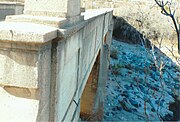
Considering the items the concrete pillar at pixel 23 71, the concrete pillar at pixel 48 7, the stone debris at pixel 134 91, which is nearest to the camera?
the concrete pillar at pixel 23 71

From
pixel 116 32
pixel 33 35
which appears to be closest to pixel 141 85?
pixel 116 32

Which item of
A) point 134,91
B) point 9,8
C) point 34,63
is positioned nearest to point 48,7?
point 34,63

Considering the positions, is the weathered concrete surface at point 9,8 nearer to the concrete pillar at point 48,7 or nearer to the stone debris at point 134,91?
the stone debris at point 134,91

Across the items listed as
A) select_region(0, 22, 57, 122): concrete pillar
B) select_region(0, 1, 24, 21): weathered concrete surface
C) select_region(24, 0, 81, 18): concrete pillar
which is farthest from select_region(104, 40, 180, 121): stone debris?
select_region(0, 22, 57, 122): concrete pillar

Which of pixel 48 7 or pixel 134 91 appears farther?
pixel 134 91

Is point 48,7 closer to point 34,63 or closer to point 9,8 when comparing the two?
point 34,63

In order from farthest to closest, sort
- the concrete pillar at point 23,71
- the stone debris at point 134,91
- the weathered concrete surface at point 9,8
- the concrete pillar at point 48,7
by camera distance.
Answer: the stone debris at point 134,91 < the weathered concrete surface at point 9,8 < the concrete pillar at point 48,7 < the concrete pillar at point 23,71

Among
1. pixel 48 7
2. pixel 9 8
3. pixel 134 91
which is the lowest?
pixel 134 91

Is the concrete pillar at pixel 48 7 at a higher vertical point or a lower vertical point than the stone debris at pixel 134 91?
higher

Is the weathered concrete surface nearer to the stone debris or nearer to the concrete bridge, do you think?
the stone debris

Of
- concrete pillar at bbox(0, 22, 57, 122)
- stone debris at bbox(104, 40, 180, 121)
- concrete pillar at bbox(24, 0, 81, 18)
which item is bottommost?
stone debris at bbox(104, 40, 180, 121)

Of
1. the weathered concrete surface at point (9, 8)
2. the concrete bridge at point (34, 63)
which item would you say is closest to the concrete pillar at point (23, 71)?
the concrete bridge at point (34, 63)

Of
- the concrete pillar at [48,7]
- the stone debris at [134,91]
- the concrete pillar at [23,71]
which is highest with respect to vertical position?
the concrete pillar at [48,7]

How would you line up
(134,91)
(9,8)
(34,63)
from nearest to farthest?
(34,63), (9,8), (134,91)
